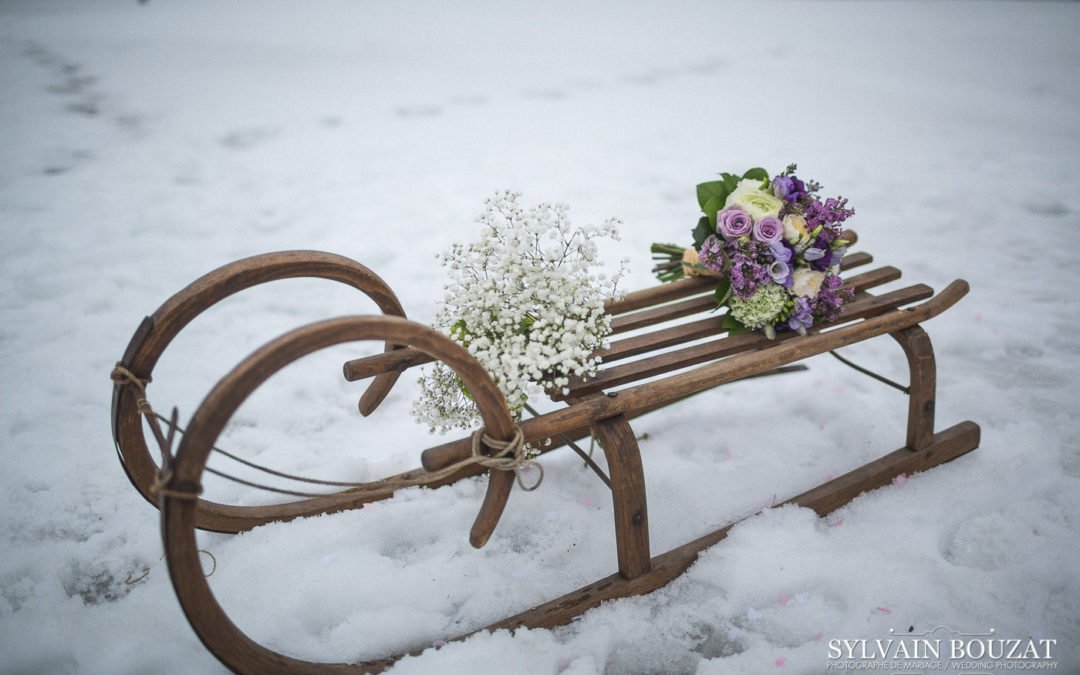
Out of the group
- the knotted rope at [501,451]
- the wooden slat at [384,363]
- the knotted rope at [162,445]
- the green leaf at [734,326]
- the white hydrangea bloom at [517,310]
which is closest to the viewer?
the knotted rope at [162,445]

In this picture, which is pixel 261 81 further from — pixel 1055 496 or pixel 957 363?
pixel 1055 496

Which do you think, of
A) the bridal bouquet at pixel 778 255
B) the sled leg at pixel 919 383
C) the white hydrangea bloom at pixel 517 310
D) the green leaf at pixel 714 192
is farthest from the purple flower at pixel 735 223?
the sled leg at pixel 919 383

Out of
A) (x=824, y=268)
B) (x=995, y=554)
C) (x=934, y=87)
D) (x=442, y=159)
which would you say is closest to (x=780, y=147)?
(x=934, y=87)

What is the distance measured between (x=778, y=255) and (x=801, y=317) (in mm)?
195

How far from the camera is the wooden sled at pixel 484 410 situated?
120 centimetres

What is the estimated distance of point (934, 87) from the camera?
228 inches

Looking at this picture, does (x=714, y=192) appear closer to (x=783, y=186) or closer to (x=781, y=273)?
(x=783, y=186)

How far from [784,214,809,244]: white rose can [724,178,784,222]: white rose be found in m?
0.04

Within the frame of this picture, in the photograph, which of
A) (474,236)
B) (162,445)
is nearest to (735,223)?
(162,445)

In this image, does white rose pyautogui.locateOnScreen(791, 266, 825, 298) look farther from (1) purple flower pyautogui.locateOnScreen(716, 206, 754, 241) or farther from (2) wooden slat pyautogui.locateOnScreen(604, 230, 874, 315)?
(2) wooden slat pyautogui.locateOnScreen(604, 230, 874, 315)

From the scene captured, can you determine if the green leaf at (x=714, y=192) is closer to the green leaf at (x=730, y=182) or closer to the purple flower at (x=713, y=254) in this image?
the green leaf at (x=730, y=182)

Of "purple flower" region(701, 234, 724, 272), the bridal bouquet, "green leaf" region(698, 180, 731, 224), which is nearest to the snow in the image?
the bridal bouquet

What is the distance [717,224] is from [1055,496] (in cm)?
134

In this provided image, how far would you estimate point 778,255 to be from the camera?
1.88 meters
